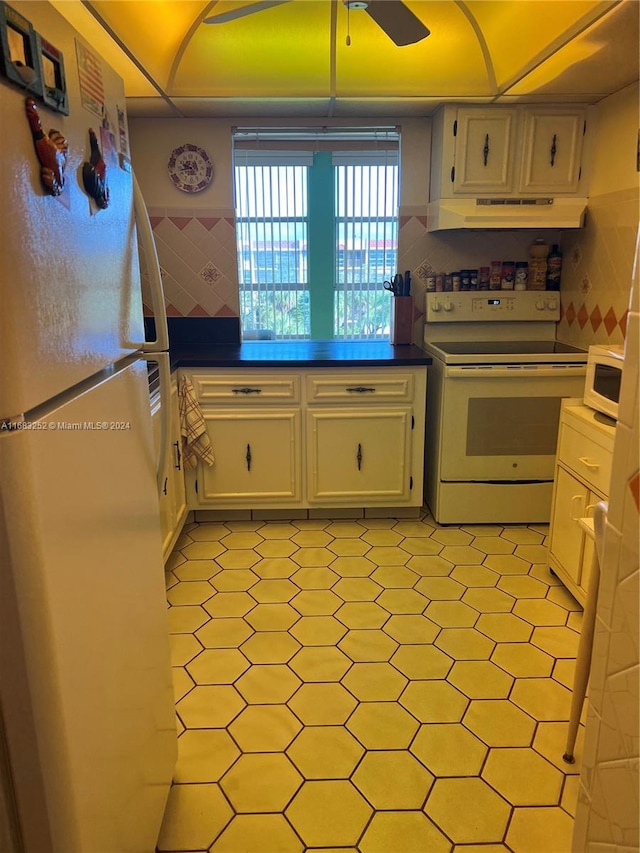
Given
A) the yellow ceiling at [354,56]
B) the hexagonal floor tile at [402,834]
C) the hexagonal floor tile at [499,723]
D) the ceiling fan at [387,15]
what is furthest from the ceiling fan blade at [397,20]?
the hexagonal floor tile at [402,834]

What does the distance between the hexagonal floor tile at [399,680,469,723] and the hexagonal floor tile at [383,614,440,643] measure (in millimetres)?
229

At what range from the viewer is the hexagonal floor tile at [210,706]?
178cm

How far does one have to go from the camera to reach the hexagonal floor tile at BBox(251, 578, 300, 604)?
95.0 inches

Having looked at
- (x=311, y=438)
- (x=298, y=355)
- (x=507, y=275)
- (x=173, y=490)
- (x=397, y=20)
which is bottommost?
(x=173, y=490)

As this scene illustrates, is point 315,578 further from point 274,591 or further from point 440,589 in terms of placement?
point 440,589

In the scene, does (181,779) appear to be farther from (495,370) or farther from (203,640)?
(495,370)

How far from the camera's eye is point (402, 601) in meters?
2.39

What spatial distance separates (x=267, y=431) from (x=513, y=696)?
1.66 metres

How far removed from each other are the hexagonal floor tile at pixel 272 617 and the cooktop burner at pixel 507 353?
140cm

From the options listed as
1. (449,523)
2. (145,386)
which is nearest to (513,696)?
(449,523)

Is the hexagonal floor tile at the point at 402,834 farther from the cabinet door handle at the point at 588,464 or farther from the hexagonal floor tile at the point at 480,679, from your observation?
the cabinet door handle at the point at 588,464

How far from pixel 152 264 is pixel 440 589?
179 centimetres

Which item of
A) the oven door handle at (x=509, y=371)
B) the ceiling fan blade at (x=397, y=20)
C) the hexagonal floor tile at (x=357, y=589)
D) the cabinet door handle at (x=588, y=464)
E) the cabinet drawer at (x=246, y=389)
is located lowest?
the hexagonal floor tile at (x=357, y=589)

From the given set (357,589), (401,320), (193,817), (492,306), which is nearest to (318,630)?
(357,589)
